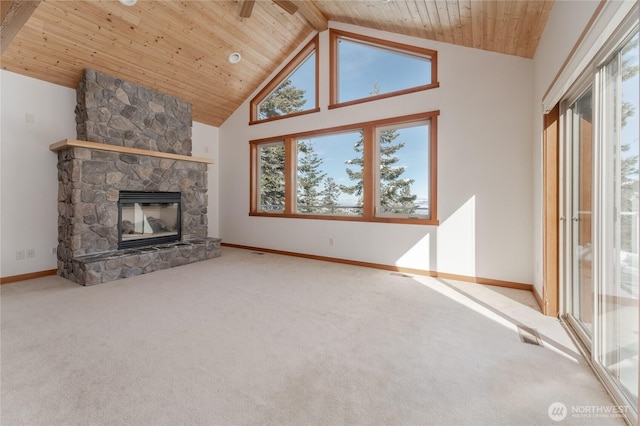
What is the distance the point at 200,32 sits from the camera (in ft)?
13.2

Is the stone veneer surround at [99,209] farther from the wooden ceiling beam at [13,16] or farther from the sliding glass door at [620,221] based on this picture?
the sliding glass door at [620,221]

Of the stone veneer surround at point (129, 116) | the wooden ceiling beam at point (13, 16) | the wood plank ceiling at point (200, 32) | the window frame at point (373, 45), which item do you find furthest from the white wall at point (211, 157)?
the window frame at point (373, 45)

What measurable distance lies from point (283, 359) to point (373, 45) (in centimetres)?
451

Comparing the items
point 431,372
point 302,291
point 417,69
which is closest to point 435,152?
point 417,69

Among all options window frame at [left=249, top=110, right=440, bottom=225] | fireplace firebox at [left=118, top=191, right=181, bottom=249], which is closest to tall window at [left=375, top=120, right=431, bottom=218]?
window frame at [left=249, top=110, right=440, bottom=225]

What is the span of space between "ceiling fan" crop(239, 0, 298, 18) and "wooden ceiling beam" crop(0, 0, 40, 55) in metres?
2.12

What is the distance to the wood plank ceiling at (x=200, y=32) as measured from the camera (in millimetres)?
2961

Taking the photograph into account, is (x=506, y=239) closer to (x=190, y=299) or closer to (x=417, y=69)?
(x=417, y=69)

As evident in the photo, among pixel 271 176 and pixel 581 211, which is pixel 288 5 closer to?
pixel 271 176

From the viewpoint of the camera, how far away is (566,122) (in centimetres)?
239

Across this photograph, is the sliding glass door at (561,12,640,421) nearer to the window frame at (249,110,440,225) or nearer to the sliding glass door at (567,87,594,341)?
the sliding glass door at (567,87,594,341)

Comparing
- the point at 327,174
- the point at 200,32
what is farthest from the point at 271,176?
the point at 200,32

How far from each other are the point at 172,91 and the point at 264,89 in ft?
5.43

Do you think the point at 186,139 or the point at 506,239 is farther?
the point at 186,139
